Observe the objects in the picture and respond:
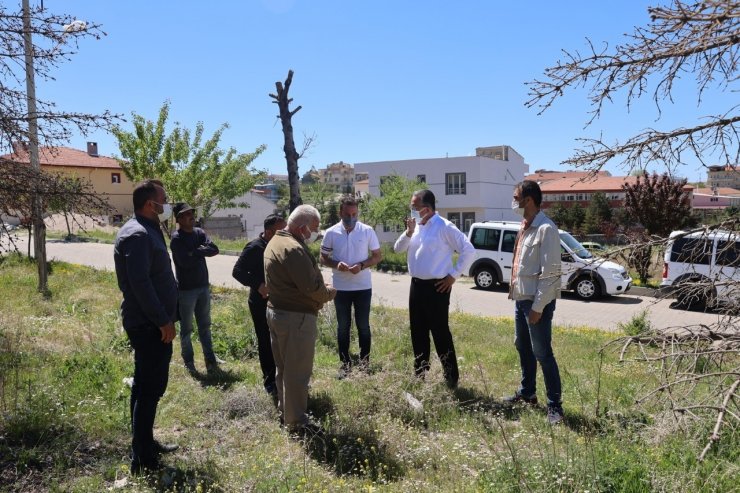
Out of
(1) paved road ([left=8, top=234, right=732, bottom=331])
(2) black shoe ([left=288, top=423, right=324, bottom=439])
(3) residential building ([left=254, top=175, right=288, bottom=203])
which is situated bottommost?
(1) paved road ([left=8, top=234, right=732, bottom=331])

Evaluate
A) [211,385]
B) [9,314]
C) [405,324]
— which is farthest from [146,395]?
[9,314]

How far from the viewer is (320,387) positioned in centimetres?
531

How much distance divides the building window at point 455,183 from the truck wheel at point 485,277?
33281mm

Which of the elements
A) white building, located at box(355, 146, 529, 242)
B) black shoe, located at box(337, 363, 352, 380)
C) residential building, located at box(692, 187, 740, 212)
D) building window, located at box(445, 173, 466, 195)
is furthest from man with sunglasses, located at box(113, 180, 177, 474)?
building window, located at box(445, 173, 466, 195)

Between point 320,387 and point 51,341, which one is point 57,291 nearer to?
point 51,341

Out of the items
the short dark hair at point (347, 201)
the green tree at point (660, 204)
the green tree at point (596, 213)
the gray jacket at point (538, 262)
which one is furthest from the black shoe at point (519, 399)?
the green tree at point (596, 213)

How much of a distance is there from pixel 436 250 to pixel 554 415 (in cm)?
179

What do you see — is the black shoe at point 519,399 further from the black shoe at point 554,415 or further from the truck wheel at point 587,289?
the truck wheel at point 587,289

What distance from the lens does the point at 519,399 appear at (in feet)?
16.0

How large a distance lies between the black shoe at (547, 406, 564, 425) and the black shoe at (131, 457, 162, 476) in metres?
3.03

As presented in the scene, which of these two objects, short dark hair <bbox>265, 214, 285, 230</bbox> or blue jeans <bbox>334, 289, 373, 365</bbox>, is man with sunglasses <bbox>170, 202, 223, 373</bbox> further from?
blue jeans <bbox>334, 289, 373, 365</bbox>

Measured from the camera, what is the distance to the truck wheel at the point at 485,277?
15750 millimetres

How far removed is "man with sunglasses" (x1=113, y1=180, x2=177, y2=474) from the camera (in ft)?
11.6

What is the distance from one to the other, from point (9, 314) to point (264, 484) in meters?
7.06
